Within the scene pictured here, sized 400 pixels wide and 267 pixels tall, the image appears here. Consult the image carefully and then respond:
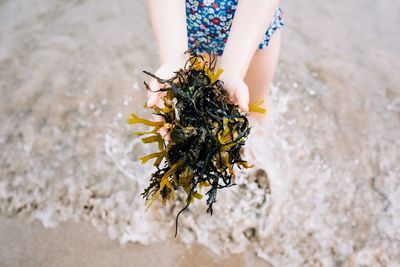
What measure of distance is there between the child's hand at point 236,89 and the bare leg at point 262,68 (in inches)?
23.9

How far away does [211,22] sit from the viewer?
6.66 feet

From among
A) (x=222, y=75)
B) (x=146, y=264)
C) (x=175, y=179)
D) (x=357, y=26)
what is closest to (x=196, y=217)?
(x=146, y=264)

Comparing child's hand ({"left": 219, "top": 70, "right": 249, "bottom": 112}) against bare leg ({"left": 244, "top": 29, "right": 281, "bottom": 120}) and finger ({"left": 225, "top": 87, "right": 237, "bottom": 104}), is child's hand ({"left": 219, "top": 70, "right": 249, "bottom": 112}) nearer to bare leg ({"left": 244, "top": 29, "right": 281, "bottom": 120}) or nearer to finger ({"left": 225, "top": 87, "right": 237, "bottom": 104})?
finger ({"left": 225, "top": 87, "right": 237, "bottom": 104})

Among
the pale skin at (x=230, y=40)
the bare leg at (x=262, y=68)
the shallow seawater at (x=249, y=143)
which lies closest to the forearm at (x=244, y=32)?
the pale skin at (x=230, y=40)

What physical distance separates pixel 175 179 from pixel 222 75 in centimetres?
50

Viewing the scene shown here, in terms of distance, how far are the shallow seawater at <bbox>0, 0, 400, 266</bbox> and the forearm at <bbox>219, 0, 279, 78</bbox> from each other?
40.0 inches

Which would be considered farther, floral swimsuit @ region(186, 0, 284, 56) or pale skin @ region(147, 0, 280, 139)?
floral swimsuit @ region(186, 0, 284, 56)

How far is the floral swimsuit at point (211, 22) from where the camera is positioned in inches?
76.7

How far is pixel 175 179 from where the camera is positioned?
64.5 inches

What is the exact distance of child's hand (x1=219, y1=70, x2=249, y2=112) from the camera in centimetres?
161

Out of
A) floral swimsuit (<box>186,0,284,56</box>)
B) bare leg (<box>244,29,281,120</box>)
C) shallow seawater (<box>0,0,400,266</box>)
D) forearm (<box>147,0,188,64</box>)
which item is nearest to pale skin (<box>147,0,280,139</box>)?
forearm (<box>147,0,188,64</box>)

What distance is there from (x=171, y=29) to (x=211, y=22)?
0.29 meters

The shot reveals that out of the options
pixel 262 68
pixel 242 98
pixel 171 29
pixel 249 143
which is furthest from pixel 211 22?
pixel 249 143

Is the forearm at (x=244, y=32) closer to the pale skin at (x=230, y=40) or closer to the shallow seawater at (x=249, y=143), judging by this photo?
the pale skin at (x=230, y=40)
